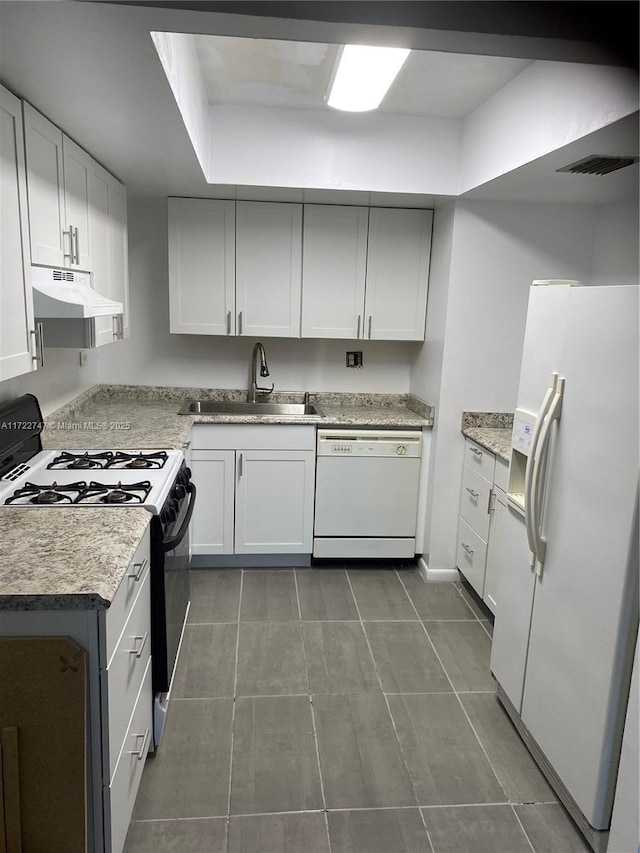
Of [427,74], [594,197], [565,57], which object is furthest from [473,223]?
[565,57]

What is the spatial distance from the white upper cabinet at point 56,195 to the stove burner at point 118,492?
2.59 feet

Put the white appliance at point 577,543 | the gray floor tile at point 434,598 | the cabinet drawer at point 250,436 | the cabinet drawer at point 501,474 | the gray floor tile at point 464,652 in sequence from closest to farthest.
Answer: the white appliance at point 577,543 < the gray floor tile at point 464,652 < the cabinet drawer at point 501,474 < the gray floor tile at point 434,598 < the cabinet drawer at point 250,436

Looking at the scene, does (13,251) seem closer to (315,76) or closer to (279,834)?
(315,76)

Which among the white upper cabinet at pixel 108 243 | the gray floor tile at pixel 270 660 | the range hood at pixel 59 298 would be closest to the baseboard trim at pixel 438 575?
the gray floor tile at pixel 270 660

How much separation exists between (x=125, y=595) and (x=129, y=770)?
53 centimetres

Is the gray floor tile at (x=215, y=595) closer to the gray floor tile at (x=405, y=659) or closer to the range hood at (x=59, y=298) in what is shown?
the gray floor tile at (x=405, y=659)

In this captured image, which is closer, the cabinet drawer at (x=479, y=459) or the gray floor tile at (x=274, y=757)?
the gray floor tile at (x=274, y=757)

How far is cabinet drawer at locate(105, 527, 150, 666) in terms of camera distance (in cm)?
144

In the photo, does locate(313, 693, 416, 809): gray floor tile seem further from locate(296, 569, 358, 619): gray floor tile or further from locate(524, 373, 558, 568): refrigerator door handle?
locate(524, 373, 558, 568): refrigerator door handle

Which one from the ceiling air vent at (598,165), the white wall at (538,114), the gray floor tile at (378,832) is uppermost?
the white wall at (538,114)

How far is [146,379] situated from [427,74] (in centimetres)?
245

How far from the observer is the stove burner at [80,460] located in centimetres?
237

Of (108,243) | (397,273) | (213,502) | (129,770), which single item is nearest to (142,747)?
(129,770)

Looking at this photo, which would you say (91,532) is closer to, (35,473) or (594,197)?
(35,473)
